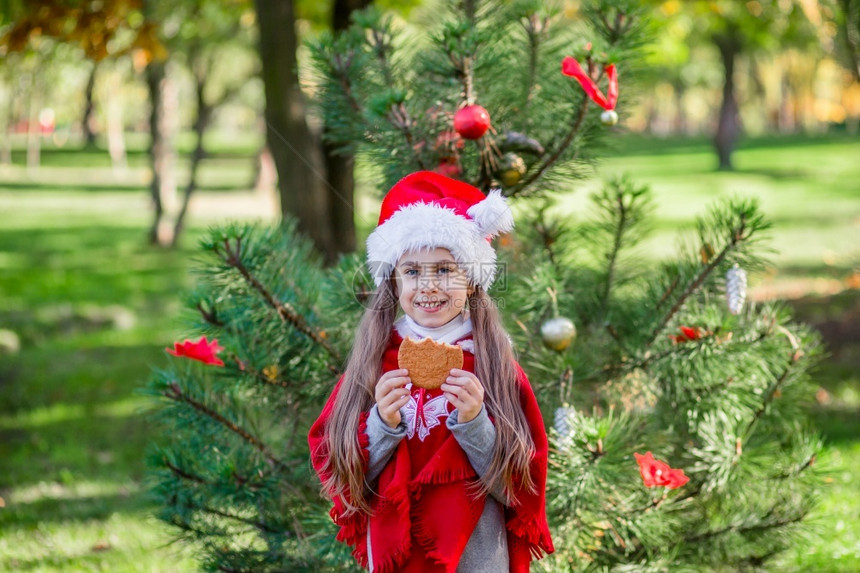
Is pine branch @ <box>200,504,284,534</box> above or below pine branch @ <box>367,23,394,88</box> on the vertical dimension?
below

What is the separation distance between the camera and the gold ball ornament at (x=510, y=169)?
272 cm

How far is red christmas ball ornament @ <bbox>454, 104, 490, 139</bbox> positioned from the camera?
2.57m

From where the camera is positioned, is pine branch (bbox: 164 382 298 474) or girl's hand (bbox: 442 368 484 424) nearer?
girl's hand (bbox: 442 368 484 424)

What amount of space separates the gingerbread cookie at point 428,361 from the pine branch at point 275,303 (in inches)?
29.2

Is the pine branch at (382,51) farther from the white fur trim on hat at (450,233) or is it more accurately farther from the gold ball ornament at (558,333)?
the gold ball ornament at (558,333)

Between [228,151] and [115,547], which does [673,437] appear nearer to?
[115,547]

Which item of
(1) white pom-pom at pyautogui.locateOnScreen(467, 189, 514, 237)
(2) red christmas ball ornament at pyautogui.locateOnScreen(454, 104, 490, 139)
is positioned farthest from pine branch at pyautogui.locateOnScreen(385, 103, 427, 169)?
(1) white pom-pom at pyautogui.locateOnScreen(467, 189, 514, 237)

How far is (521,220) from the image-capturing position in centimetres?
312

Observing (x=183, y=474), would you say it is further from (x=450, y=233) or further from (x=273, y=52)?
(x=273, y=52)

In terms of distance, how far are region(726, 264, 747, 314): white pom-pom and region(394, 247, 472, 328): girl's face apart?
932 millimetres

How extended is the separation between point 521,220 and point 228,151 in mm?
39606

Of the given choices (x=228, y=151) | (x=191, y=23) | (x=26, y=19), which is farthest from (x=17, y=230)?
(x=228, y=151)

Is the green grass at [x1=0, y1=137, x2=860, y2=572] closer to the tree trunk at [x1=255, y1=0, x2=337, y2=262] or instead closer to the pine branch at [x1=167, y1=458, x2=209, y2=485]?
the pine branch at [x1=167, y1=458, x2=209, y2=485]

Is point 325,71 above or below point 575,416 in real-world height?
above
